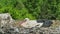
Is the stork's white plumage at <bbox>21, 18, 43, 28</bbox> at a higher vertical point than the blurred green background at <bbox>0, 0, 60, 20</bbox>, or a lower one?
lower

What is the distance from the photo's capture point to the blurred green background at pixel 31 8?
10797mm

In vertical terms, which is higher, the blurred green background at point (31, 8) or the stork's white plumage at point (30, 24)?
the blurred green background at point (31, 8)

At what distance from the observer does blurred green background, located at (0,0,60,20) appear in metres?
10.8

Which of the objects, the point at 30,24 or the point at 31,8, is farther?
the point at 31,8

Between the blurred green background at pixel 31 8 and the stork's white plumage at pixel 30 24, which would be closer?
the stork's white plumage at pixel 30 24

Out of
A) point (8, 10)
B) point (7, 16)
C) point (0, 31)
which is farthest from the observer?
point (8, 10)

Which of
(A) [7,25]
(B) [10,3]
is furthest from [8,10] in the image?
(A) [7,25]

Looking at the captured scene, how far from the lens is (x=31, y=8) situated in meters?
11.3

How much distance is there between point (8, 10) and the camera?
423 inches

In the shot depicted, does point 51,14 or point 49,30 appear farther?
point 51,14

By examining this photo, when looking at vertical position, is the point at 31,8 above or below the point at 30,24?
above

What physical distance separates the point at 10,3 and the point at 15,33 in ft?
9.90

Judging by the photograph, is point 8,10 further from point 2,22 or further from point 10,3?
point 2,22

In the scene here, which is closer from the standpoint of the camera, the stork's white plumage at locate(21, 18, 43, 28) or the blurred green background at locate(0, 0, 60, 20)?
the stork's white plumage at locate(21, 18, 43, 28)
